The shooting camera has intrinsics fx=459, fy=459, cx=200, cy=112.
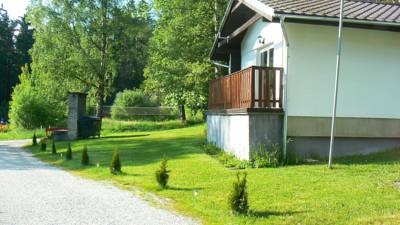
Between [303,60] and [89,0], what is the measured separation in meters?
26.1

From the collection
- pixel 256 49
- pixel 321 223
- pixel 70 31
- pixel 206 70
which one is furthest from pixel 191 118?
pixel 321 223

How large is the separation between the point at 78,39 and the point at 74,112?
10763mm

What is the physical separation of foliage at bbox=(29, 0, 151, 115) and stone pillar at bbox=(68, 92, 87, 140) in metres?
8.20

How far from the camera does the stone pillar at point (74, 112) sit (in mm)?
26428

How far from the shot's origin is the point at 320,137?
41.3 feet

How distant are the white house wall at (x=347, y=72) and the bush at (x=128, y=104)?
33.8 meters

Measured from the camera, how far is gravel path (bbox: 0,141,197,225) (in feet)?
23.4

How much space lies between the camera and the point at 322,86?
12672 millimetres

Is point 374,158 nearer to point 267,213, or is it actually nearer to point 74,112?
point 267,213

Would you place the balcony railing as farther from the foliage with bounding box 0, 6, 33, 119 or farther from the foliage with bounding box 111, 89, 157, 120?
the foliage with bounding box 0, 6, 33, 119

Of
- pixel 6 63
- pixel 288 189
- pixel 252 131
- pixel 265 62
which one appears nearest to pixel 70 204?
pixel 288 189

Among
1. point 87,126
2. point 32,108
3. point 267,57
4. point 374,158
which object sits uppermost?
point 267,57

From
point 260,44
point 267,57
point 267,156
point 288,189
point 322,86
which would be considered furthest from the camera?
point 260,44

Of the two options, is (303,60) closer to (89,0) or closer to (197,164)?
(197,164)
